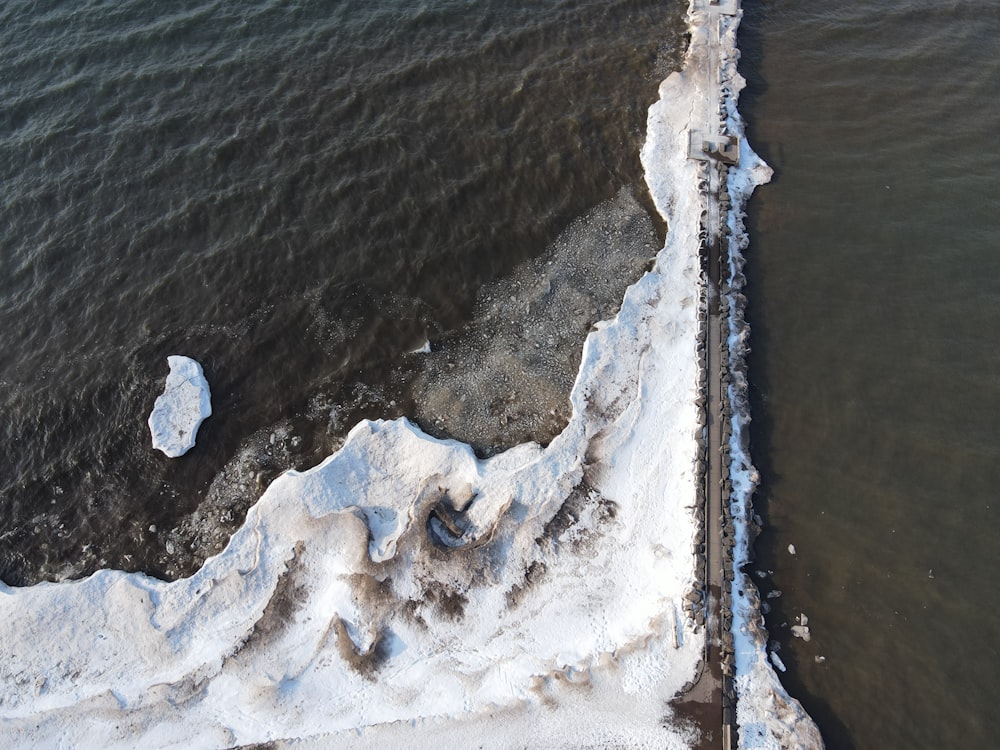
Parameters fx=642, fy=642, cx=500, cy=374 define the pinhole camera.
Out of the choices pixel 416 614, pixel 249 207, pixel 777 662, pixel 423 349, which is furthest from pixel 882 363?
pixel 249 207

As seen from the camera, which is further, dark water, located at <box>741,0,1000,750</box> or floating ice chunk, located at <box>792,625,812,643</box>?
floating ice chunk, located at <box>792,625,812,643</box>

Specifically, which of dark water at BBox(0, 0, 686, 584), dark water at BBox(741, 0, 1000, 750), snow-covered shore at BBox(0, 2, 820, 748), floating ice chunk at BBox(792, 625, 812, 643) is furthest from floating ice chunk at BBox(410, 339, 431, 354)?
floating ice chunk at BBox(792, 625, 812, 643)

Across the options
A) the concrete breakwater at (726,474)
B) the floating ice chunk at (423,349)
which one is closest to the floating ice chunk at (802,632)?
the concrete breakwater at (726,474)

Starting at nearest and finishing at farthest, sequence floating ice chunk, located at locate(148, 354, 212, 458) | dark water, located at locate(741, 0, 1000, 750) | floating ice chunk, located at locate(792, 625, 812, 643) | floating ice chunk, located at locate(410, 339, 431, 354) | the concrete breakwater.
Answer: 1. the concrete breakwater
2. dark water, located at locate(741, 0, 1000, 750)
3. floating ice chunk, located at locate(792, 625, 812, 643)
4. floating ice chunk, located at locate(148, 354, 212, 458)
5. floating ice chunk, located at locate(410, 339, 431, 354)

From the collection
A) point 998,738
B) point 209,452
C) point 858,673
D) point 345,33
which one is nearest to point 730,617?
point 858,673

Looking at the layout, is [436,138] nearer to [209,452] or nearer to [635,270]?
[635,270]

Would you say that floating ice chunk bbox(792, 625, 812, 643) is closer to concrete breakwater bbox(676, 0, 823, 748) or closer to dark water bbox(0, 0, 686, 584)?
concrete breakwater bbox(676, 0, 823, 748)
